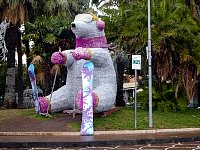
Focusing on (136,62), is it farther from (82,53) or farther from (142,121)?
(142,121)

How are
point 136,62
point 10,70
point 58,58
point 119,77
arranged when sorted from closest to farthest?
point 136,62 → point 58,58 → point 10,70 → point 119,77

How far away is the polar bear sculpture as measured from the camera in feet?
55.7

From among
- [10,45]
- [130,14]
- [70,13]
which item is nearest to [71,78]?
[130,14]

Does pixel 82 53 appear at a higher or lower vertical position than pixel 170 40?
lower

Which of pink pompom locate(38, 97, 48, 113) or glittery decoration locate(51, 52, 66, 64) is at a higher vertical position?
glittery decoration locate(51, 52, 66, 64)

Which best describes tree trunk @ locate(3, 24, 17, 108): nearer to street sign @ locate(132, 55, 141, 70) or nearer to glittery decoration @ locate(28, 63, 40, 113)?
glittery decoration @ locate(28, 63, 40, 113)

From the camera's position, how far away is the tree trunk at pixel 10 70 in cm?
2377

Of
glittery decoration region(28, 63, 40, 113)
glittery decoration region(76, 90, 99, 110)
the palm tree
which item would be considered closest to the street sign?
glittery decoration region(76, 90, 99, 110)

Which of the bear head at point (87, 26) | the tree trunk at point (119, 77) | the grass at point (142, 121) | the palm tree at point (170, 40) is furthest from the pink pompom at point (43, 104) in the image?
the tree trunk at point (119, 77)

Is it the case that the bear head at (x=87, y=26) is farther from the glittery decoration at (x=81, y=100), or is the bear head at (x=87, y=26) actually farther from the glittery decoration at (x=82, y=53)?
the glittery decoration at (x=81, y=100)

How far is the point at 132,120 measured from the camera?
17.1m

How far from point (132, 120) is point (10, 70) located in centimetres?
950

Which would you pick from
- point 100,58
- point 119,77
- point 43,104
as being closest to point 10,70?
point 119,77

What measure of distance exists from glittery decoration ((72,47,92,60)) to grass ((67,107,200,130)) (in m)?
2.54
